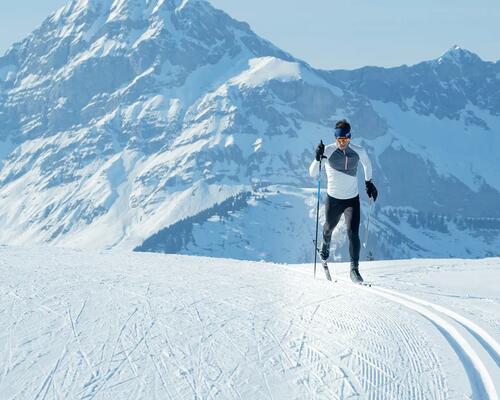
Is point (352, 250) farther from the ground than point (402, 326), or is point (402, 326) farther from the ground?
point (352, 250)

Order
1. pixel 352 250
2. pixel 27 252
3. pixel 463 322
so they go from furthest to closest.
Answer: pixel 27 252 < pixel 352 250 < pixel 463 322

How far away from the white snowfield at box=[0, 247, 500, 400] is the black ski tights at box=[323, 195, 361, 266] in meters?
1.22

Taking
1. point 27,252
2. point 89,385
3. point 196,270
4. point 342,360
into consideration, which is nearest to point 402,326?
point 342,360

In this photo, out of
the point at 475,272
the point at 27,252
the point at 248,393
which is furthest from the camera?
the point at 27,252

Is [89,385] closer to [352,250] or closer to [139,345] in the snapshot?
[139,345]

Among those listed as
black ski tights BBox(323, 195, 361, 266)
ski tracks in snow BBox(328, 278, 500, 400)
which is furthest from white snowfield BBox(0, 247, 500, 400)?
black ski tights BBox(323, 195, 361, 266)

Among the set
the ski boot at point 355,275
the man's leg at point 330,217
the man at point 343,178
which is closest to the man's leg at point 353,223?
the man at point 343,178

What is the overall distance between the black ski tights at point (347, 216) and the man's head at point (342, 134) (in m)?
0.88

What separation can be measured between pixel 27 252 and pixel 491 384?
37.1ft

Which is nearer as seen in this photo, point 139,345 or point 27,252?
point 139,345

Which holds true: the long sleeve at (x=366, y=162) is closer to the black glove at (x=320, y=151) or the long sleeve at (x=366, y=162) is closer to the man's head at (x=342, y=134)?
the man's head at (x=342, y=134)

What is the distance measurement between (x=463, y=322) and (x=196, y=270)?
17.1ft

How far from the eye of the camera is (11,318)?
Result: 6406 millimetres

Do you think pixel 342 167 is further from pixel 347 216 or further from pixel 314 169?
pixel 347 216
